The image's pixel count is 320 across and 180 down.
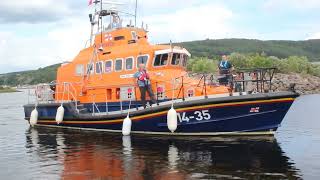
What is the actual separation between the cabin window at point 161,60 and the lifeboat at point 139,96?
0.04 m

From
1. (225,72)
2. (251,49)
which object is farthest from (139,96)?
(251,49)

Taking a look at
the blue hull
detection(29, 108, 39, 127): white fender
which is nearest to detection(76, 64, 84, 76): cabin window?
detection(29, 108, 39, 127): white fender

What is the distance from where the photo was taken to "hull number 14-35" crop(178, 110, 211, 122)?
13359 millimetres

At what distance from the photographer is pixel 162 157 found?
1095cm

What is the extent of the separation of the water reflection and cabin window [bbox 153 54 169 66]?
2.73m

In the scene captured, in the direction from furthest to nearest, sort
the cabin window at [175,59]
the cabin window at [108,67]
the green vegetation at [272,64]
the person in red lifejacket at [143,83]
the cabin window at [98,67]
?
1. the green vegetation at [272,64]
2. the cabin window at [98,67]
3. the cabin window at [108,67]
4. the cabin window at [175,59]
5. the person in red lifejacket at [143,83]

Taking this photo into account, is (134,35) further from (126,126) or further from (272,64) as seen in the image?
(272,64)

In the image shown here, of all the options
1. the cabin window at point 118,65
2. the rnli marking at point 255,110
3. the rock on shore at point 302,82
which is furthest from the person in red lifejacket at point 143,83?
the rock on shore at point 302,82

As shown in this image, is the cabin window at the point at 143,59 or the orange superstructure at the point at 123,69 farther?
the cabin window at the point at 143,59

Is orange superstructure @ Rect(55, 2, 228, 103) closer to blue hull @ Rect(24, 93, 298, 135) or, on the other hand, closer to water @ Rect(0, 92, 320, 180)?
blue hull @ Rect(24, 93, 298, 135)

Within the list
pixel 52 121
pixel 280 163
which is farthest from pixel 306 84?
pixel 280 163

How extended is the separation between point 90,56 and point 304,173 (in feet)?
33.4

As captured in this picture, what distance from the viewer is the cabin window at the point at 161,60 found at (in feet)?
49.6

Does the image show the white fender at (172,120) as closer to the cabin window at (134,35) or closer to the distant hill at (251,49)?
the cabin window at (134,35)
